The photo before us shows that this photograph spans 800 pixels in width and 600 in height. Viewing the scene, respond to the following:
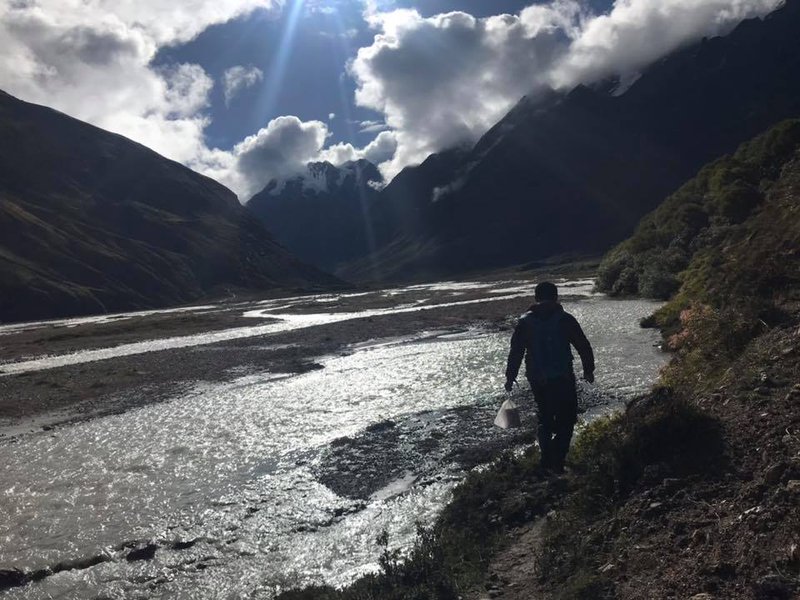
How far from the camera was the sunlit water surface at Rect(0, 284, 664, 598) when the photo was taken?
1230cm

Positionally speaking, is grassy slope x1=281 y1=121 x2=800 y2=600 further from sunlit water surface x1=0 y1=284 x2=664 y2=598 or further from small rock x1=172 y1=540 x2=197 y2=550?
small rock x1=172 y1=540 x2=197 y2=550

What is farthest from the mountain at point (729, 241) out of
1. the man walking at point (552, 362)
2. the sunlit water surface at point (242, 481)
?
the man walking at point (552, 362)

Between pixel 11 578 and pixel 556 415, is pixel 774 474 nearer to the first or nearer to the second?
pixel 556 415

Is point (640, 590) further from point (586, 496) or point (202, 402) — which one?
point (202, 402)

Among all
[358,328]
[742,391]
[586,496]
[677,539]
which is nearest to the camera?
[677,539]

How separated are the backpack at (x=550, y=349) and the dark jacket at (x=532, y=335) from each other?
0.05m

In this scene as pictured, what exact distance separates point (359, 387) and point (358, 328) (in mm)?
30292

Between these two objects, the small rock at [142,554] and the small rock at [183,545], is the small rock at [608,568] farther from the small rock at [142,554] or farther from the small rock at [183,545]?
the small rock at [142,554]

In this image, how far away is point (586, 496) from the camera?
9594 millimetres

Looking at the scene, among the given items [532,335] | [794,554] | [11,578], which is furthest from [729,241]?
[11,578]

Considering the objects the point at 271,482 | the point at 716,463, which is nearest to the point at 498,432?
the point at 271,482

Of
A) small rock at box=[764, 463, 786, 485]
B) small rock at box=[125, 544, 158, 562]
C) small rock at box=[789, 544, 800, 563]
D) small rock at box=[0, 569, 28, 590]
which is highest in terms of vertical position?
small rock at box=[764, 463, 786, 485]

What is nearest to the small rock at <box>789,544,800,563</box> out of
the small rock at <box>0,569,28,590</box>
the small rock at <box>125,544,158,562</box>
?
the small rock at <box>125,544,158,562</box>

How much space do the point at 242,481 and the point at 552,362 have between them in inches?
392
